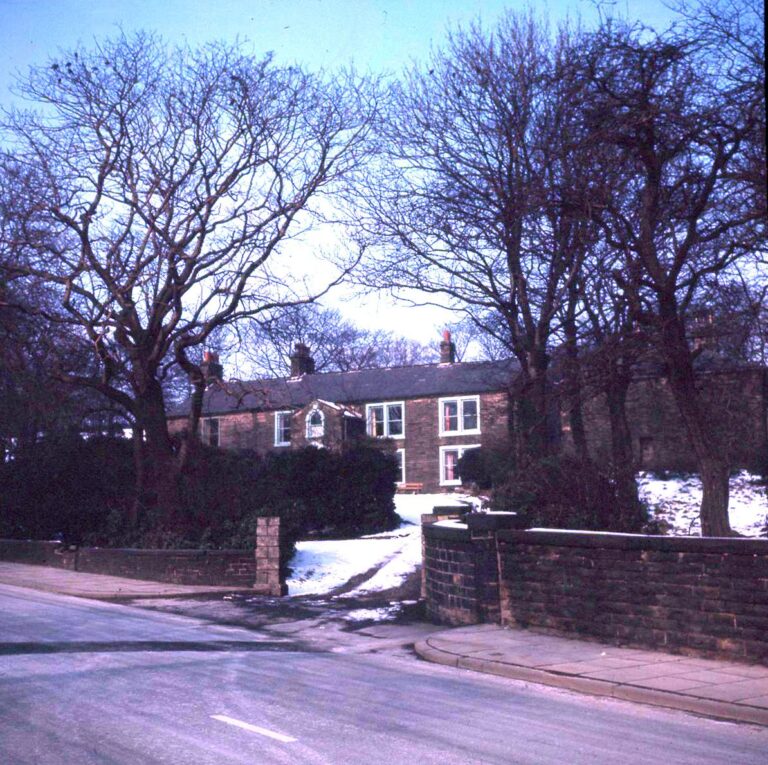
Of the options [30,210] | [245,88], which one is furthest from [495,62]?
[30,210]

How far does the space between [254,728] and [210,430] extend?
49.2 metres

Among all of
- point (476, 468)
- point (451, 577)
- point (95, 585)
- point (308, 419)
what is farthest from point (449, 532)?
point (308, 419)

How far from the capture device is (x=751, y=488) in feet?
106

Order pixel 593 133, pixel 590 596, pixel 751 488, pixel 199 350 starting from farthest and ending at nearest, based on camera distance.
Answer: pixel 751 488 → pixel 199 350 → pixel 593 133 → pixel 590 596

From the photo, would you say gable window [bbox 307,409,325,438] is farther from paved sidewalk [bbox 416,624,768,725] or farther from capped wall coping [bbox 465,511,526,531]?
paved sidewalk [bbox 416,624,768,725]

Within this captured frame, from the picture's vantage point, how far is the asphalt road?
7250 millimetres

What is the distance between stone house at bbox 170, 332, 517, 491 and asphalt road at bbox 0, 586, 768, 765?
34450 millimetres

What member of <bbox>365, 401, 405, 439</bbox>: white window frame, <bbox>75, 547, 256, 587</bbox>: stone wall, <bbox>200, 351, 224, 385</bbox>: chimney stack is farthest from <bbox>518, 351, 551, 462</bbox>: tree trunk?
<bbox>365, 401, 405, 439</bbox>: white window frame

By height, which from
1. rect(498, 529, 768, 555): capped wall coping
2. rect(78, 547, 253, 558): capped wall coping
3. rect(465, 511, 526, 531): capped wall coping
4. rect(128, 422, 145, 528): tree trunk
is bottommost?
rect(78, 547, 253, 558): capped wall coping

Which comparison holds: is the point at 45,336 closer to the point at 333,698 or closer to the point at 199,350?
the point at 199,350

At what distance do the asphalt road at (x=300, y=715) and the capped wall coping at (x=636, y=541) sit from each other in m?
2.58

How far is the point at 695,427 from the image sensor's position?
15.8 meters

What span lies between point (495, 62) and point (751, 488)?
56.8 ft

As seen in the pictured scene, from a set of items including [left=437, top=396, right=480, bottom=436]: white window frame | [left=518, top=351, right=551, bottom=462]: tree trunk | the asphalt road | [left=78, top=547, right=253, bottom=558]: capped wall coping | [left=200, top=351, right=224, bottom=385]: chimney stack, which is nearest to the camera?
the asphalt road
